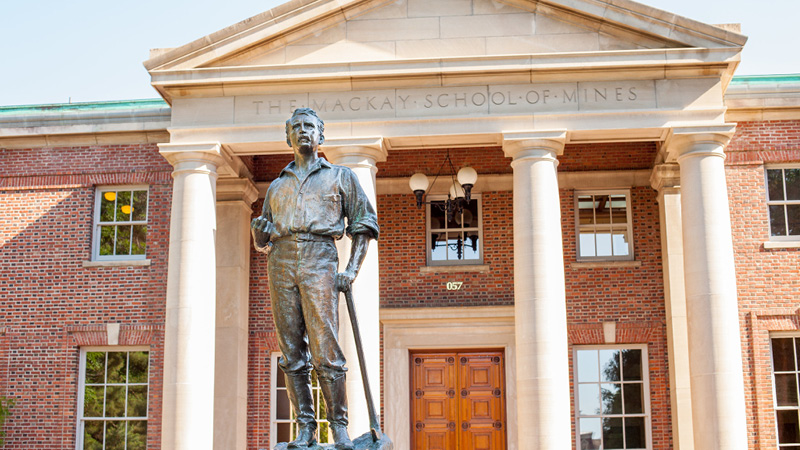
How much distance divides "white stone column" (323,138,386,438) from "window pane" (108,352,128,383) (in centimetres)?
593

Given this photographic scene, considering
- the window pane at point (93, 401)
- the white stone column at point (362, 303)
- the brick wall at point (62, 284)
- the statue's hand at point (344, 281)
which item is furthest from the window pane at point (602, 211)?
the statue's hand at point (344, 281)

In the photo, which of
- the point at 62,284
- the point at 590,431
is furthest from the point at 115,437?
the point at 590,431

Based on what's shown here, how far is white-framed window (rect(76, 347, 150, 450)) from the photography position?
1973 centimetres

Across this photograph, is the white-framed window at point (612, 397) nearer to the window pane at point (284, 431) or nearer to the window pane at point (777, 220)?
the window pane at point (777, 220)

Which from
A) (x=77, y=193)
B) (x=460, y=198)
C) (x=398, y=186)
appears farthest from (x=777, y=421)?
(x=77, y=193)

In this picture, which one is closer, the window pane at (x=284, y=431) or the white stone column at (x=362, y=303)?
the white stone column at (x=362, y=303)

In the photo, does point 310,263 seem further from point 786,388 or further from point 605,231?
point 786,388

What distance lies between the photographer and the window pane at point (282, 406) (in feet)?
66.7

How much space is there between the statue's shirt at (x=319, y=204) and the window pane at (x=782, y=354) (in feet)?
45.1

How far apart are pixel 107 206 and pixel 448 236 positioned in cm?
717

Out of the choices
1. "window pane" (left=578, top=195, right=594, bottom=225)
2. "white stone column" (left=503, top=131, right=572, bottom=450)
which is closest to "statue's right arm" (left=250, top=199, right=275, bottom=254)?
"white stone column" (left=503, top=131, right=572, bottom=450)

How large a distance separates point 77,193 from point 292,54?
19.6ft

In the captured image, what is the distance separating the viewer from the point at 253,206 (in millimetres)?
21172

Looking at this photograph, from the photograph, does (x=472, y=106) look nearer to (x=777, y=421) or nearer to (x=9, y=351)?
(x=777, y=421)
